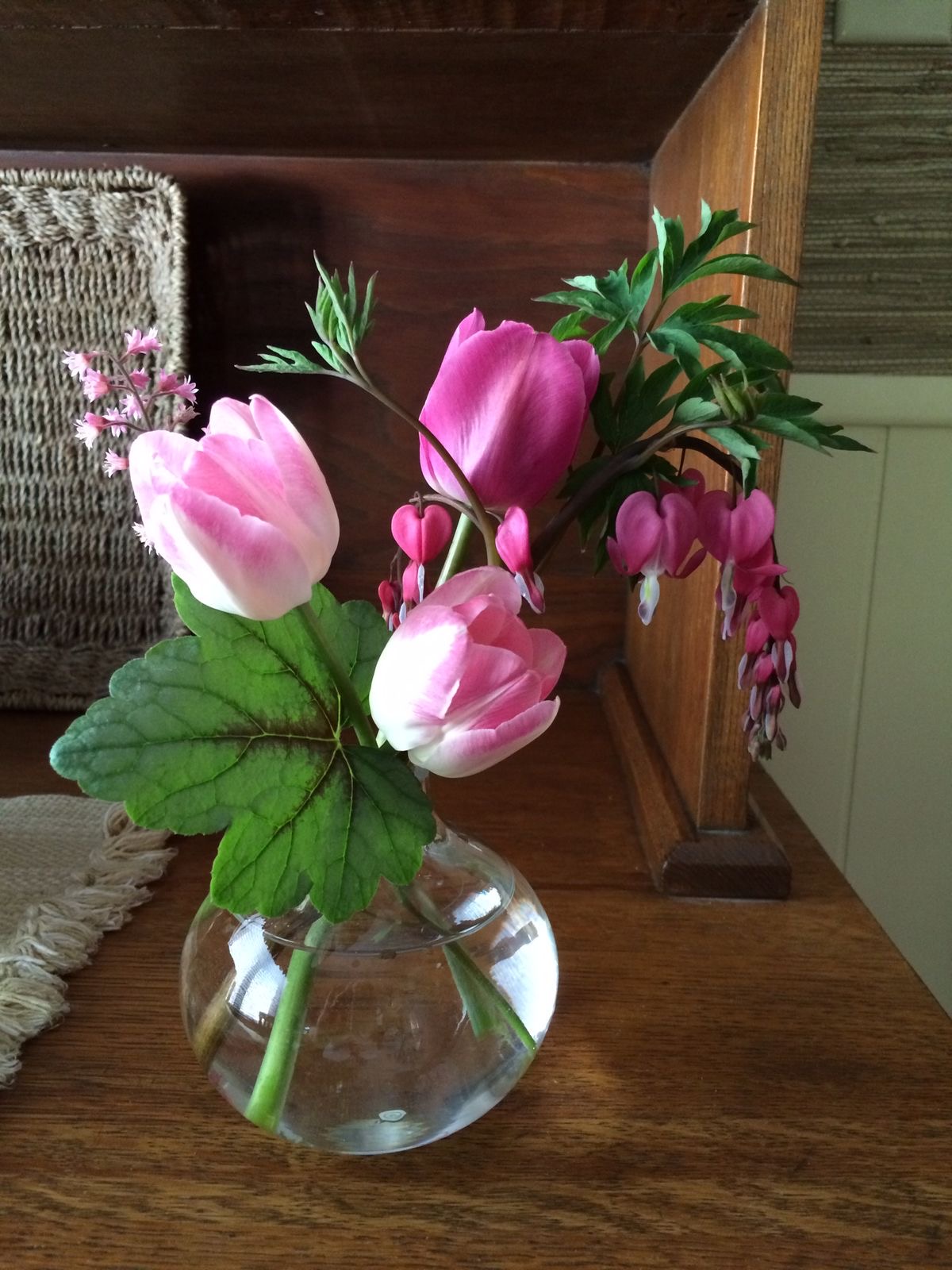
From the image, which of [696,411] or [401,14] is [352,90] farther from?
[696,411]

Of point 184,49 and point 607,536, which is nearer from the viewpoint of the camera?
point 607,536

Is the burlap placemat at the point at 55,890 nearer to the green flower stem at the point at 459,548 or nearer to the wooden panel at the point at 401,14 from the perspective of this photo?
the green flower stem at the point at 459,548

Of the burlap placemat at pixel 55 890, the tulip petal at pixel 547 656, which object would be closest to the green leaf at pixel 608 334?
the tulip petal at pixel 547 656

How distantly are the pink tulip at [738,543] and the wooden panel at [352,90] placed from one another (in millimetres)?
320

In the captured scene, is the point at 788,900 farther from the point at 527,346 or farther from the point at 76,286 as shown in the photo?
the point at 76,286

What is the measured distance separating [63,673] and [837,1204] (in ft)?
2.20

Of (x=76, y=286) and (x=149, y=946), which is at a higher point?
(x=76, y=286)

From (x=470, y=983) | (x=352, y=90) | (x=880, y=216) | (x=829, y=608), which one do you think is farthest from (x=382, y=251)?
(x=470, y=983)

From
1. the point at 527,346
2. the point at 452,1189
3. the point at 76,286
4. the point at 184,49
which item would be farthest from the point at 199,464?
the point at 76,286

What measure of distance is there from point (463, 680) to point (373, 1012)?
0.44ft

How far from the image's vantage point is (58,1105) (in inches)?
15.7

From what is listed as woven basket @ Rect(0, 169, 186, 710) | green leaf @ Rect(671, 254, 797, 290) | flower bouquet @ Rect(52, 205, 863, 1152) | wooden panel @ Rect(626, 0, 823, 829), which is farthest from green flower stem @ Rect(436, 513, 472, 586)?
woven basket @ Rect(0, 169, 186, 710)

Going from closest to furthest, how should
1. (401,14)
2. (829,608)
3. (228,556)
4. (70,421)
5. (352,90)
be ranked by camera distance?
(228,556) → (401,14) → (352,90) → (70,421) → (829,608)

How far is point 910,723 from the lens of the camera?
942 mm
